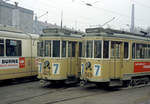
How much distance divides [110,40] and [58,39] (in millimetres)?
2943

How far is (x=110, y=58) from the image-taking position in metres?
11.3

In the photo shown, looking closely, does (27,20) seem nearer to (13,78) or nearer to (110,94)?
(13,78)

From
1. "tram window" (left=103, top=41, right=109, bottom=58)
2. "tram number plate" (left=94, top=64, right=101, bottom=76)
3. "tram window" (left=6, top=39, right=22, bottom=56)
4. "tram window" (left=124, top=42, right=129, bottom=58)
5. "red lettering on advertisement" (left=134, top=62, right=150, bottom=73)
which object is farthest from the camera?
"tram window" (left=6, top=39, right=22, bottom=56)

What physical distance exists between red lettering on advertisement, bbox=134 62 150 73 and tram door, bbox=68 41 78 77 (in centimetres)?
358

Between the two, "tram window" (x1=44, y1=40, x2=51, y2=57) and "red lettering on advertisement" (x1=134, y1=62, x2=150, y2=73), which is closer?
"tram window" (x1=44, y1=40, x2=51, y2=57)

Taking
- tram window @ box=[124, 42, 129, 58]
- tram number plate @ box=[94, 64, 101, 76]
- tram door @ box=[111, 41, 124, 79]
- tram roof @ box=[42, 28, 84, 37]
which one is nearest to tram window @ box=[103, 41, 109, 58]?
tram door @ box=[111, 41, 124, 79]

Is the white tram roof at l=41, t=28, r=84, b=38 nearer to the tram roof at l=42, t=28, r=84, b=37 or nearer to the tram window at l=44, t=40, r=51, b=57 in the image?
the tram roof at l=42, t=28, r=84, b=37

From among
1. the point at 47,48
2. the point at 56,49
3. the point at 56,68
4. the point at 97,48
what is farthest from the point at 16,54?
the point at 97,48

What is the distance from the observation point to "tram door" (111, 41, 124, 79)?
37.4ft

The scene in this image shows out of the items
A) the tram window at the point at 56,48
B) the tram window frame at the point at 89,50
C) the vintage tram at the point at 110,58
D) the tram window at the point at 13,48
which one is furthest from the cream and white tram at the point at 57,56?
the tram window at the point at 13,48

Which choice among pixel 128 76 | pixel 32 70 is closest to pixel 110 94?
pixel 128 76

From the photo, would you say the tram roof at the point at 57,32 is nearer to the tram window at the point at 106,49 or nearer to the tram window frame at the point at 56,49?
the tram window frame at the point at 56,49

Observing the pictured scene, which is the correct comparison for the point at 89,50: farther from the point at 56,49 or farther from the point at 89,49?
the point at 56,49

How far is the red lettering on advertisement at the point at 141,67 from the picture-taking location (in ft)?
41.6
